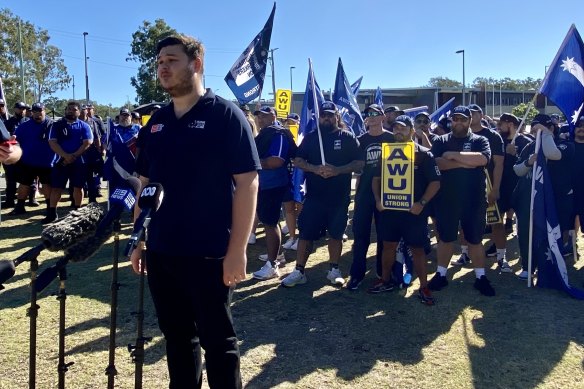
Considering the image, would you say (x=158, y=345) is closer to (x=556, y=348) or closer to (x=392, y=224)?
(x=392, y=224)

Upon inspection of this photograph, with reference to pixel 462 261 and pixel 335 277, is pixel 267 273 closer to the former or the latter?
pixel 335 277

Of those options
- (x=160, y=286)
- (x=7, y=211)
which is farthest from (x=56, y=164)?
(x=160, y=286)

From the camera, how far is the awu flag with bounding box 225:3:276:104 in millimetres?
8898

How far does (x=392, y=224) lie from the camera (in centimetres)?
541

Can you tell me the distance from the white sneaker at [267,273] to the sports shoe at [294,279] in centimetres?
28

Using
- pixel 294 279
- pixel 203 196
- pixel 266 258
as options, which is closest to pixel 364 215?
pixel 294 279

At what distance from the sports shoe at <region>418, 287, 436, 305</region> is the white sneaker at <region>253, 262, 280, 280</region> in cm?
182

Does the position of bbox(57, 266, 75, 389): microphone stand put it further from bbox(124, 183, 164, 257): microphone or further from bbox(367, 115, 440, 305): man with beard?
bbox(367, 115, 440, 305): man with beard

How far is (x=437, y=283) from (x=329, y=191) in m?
1.67

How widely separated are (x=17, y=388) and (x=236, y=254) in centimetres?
219

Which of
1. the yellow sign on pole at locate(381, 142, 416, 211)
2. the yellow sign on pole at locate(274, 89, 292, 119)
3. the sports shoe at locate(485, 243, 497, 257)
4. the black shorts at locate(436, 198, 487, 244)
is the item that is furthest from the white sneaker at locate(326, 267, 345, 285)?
the yellow sign on pole at locate(274, 89, 292, 119)

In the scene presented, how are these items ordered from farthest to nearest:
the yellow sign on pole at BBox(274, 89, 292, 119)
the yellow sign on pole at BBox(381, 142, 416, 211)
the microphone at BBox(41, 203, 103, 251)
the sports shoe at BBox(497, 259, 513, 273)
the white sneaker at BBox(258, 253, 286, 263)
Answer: the yellow sign on pole at BBox(274, 89, 292, 119), the white sneaker at BBox(258, 253, 286, 263), the sports shoe at BBox(497, 259, 513, 273), the yellow sign on pole at BBox(381, 142, 416, 211), the microphone at BBox(41, 203, 103, 251)

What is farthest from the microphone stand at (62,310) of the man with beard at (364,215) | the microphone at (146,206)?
the man with beard at (364,215)

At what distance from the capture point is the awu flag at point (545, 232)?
5737mm
